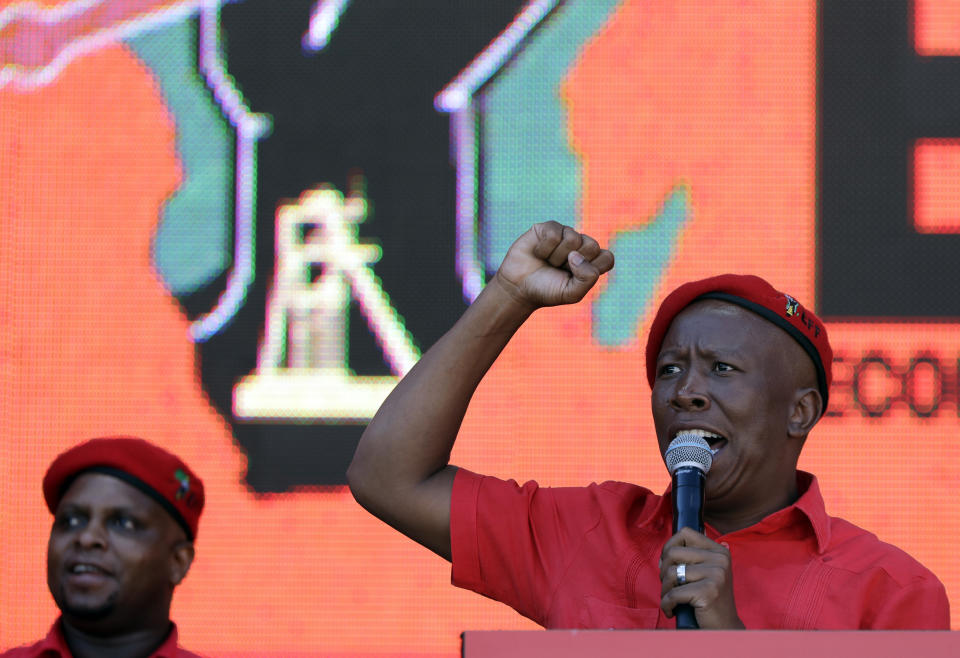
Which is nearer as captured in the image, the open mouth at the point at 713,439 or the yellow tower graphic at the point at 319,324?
the open mouth at the point at 713,439

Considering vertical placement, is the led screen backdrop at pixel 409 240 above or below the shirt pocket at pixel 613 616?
above

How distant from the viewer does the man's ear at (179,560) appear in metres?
2.62

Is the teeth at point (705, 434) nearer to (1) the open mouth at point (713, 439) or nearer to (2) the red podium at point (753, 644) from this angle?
(1) the open mouth at point (713, 439)

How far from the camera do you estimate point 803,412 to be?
202cm

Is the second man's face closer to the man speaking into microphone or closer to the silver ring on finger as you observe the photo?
the man speaking into microphone

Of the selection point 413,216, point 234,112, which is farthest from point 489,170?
point 234,112

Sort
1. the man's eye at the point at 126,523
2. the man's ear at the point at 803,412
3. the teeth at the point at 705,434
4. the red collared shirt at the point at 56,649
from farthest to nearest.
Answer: the man's eye at the point at 126,523
the red collared shirt at the point at 56,649
the man's ear at the point at 803,412
the teeth at the point at 705,434

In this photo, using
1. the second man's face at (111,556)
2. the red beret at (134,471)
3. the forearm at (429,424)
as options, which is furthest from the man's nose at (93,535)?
the forearm at (429,424)

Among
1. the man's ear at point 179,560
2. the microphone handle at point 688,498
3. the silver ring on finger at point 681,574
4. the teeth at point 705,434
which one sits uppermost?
the teeth at point 705,434

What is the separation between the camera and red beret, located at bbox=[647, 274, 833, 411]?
200 centimetres

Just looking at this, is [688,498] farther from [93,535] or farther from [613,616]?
[93,535]

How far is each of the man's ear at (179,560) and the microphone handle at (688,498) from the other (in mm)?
1281

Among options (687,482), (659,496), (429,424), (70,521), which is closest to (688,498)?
(687,482)

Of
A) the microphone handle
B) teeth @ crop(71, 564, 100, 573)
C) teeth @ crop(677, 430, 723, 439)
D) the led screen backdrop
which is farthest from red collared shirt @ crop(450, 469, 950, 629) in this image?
the led screen backdrop
